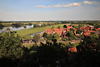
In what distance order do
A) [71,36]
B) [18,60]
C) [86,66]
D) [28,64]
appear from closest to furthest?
1. [86,66]
2. [28,64]
3. [18,60]
4. [71,36]

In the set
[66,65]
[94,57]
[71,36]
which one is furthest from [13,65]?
[71,36]

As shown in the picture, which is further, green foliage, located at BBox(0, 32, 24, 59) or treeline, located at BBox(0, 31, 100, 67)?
green foliage, located at BBox(0, 32, 24, 59)

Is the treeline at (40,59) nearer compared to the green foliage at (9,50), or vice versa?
the treeline at (40,59)

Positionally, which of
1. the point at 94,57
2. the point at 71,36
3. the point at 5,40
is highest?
the point at 5,40

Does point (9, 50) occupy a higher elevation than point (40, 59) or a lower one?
higher

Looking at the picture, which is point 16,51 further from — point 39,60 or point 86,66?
point 86,66

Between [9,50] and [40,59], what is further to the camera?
[9,50]

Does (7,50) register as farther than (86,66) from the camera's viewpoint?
Yes

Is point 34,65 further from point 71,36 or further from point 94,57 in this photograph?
point 71,36

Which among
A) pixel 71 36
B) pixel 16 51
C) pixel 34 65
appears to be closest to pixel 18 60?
pixel 16 51

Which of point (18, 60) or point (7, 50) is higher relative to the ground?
point (7, 50)

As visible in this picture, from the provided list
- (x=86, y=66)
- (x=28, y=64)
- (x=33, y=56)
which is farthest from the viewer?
(x=33, y=56)
